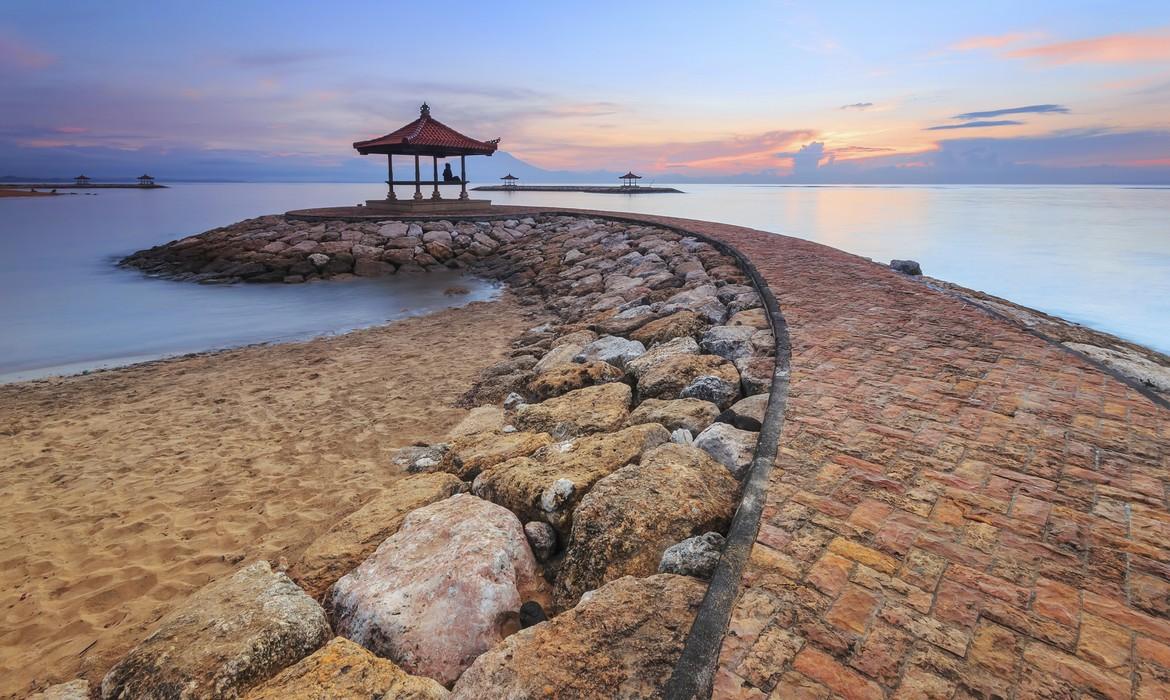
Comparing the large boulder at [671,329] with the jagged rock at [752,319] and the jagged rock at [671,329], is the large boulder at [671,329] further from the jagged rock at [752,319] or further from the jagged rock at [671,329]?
the jagged rock at [752,319]

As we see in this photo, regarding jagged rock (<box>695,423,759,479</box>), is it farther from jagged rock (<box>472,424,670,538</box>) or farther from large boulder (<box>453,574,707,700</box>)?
large boulder (<box>453,574,707,700</box>)

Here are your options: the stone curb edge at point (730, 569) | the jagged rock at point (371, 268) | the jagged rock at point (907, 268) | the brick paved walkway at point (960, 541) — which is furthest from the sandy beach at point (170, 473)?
the jagged rock at point (371, 268)

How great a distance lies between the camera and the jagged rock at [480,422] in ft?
16.2

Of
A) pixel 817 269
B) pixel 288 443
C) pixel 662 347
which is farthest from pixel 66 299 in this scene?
pixel 817 269

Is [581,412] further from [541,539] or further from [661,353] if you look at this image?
[541,539]

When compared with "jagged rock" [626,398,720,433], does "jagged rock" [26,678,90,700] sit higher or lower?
lower

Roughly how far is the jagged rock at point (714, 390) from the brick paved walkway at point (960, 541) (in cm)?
46

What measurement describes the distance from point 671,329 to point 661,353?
74cm

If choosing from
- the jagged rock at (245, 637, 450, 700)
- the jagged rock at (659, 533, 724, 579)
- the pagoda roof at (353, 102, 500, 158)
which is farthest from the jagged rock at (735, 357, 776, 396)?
the pagoda roof at (353, 102, 500, 158)

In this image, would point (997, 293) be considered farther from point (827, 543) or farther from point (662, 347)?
point (827, 543)

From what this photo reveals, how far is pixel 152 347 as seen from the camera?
960cm

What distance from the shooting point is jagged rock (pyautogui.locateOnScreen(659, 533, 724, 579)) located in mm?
2270

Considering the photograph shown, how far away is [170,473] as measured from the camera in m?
4.48

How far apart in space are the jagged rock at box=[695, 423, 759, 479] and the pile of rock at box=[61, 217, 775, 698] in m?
0.01
